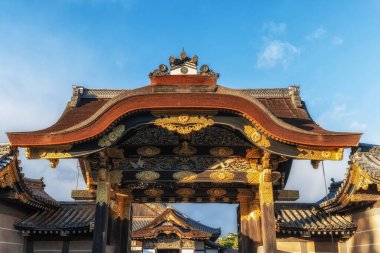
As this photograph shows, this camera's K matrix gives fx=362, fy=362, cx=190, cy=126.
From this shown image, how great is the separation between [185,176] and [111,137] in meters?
2.62

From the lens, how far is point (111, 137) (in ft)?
29.3

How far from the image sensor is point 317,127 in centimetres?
958

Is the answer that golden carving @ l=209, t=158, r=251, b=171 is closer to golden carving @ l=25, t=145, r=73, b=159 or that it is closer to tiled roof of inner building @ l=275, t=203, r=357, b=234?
tiled roof of inner building @ l=275, t=203, r=357, b=234

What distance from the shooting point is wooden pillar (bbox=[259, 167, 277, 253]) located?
29.6 feet

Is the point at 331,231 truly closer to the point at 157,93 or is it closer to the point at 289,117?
the point at 289,117

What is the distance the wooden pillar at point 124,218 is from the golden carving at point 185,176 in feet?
8.41

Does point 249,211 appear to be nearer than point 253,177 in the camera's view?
No

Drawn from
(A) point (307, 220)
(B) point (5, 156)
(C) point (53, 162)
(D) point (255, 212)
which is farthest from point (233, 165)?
(B) point (5, 156)

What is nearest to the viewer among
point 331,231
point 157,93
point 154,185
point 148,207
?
point 157,93

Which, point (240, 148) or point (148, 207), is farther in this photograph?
point (148, 207)

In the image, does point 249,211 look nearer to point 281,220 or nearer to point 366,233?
point 281,220

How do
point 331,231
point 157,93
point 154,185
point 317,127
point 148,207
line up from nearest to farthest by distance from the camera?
1. point 157,93
2. point 317,127
3. point 154,185
4. point 331,231
5. point 148,207

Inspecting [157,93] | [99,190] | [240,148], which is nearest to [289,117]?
[240,148]

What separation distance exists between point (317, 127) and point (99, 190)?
239 inches
